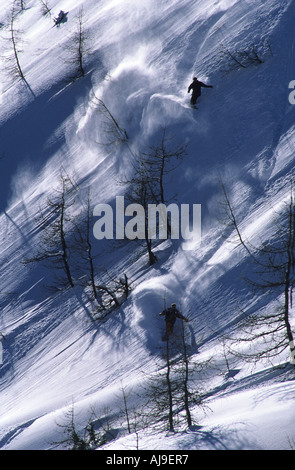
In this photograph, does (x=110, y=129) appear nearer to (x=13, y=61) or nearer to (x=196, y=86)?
(x=196, y=86)

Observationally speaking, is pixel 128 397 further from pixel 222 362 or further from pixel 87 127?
pixel 87 127

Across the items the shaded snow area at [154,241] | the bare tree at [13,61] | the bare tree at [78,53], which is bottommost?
the shaded snow area at [154,241]

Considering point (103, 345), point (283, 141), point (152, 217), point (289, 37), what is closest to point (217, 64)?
point (289, 37)

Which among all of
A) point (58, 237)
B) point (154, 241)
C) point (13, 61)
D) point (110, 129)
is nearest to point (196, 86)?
point (110, 129)

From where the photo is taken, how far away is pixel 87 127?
30.8 m

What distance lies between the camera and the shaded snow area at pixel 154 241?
14.5 metres

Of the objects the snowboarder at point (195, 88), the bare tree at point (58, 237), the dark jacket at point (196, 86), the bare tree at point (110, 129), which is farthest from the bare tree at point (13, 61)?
the dark jacket at point (196, 86)

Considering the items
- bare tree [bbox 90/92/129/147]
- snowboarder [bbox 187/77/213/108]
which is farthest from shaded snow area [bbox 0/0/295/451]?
snowboarder [bbox 187/77/213/108]

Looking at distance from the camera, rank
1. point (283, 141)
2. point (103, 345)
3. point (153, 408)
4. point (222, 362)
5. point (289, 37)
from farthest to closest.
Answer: point (289, 37)
point (283, 141)
point (103, 345)
point (222, 362)
point (153, 408)

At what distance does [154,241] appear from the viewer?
22938 millimetres

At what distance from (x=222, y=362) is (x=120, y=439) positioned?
3.71 m

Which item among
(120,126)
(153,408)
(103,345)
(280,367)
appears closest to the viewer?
(280,367)

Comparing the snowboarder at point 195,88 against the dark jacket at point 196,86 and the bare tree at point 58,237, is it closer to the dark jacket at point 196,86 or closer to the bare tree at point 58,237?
the dark jacket at point 196,86

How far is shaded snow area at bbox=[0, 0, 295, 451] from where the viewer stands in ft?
47.7
